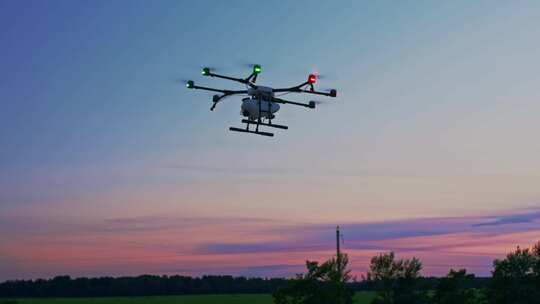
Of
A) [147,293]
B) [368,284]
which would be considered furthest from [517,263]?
[147,293]

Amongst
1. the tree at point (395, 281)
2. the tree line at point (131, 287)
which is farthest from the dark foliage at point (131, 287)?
the tree at point (395, 281)

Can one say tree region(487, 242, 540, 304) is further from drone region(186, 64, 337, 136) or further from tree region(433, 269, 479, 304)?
drone region(186, 64, 337, 136)

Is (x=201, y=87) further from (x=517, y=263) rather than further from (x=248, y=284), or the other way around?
(x=248, y=284)

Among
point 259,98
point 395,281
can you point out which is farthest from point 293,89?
point 395,281

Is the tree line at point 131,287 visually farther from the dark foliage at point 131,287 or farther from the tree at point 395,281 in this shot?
the tree at point 395,281

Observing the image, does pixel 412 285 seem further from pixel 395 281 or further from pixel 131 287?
pixel 131 287

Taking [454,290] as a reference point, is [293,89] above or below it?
above
